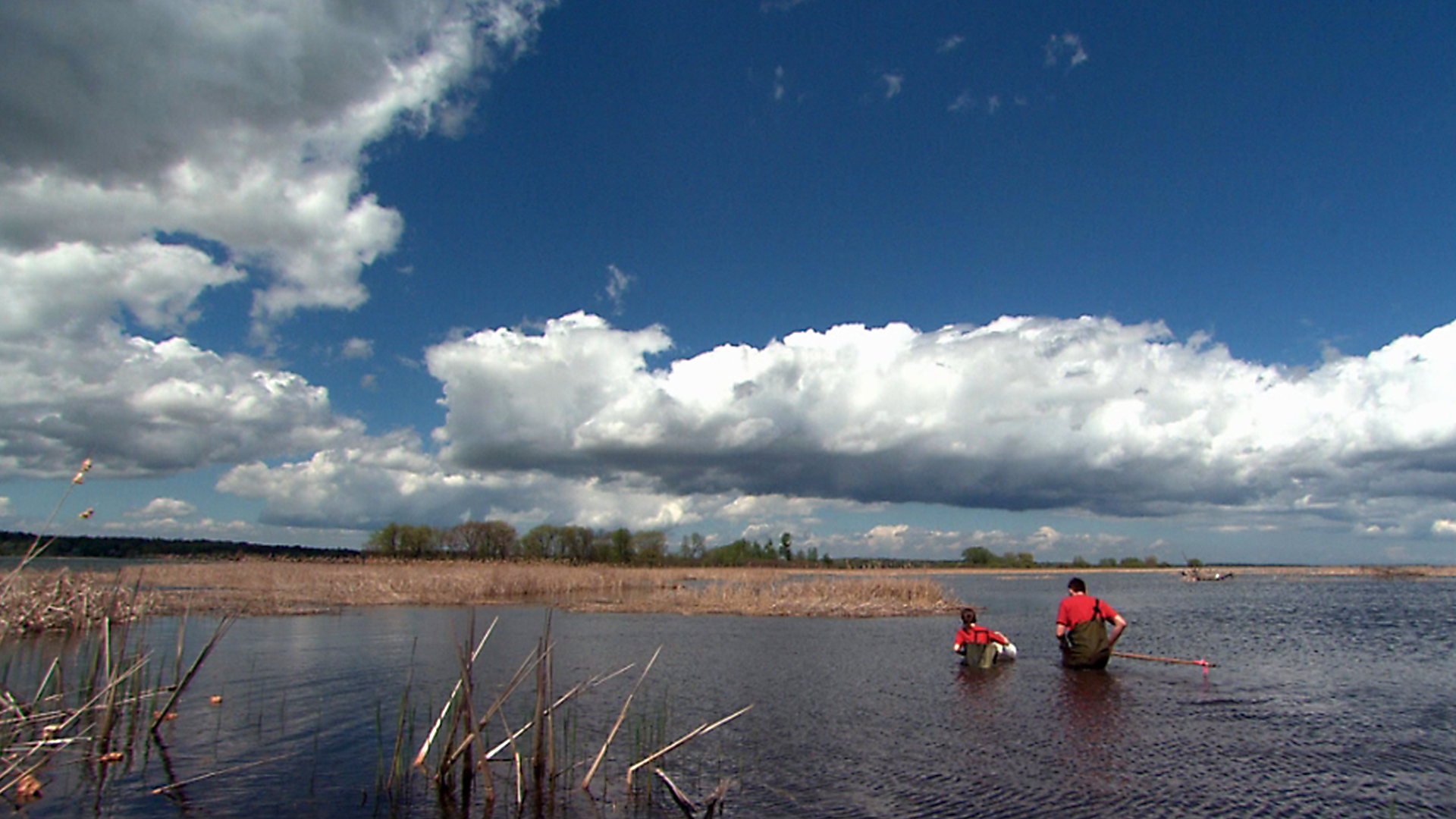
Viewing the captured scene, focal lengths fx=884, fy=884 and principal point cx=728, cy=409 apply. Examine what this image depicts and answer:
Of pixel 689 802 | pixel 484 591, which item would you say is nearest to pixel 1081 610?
pixel 689 802

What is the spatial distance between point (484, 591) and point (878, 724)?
3370 cm

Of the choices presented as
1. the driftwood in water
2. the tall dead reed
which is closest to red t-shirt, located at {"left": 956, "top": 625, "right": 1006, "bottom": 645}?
the tall dead reed

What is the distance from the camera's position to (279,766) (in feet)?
36.5

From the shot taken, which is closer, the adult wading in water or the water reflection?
the water reflection

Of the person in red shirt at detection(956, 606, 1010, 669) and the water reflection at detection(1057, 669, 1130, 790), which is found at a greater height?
the person in red shirt at detection(956, 606, 1010, 669)

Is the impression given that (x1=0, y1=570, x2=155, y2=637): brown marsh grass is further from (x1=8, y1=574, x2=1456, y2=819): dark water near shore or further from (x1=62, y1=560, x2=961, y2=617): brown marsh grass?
(x1=62, y1=560, x2=961, y2=617): brown marsh grass

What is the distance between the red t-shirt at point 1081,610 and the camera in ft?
68.0

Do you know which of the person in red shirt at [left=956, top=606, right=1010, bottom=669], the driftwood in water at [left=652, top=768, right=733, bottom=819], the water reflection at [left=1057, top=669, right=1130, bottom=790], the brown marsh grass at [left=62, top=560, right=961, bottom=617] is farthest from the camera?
the brown marsh grass at [left=62, top=560, right=961, bottom=617]

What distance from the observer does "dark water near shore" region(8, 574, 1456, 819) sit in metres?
10.0

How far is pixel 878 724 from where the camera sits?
46.8 feet

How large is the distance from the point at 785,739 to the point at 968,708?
441cm

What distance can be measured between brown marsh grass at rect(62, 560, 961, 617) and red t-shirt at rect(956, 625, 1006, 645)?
55.8 feet

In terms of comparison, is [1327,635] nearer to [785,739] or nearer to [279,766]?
[785,739]

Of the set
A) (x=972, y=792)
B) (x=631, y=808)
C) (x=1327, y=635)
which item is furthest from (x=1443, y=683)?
(x=631, y=808)
